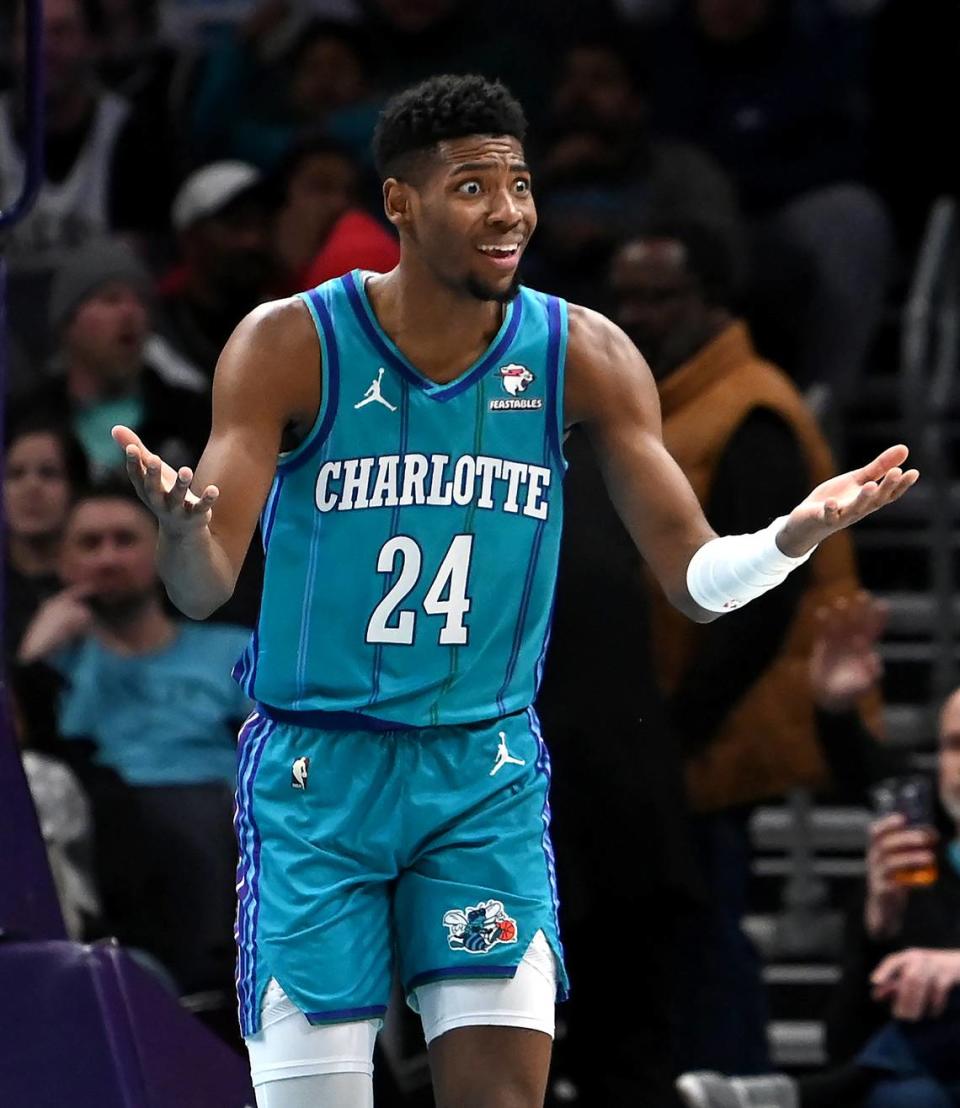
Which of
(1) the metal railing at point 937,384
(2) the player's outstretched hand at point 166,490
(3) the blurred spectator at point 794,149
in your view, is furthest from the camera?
(1) the metal railing at point 937,384

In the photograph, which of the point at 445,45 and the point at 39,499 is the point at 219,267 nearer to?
the point at 445,45

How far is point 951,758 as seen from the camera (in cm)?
557

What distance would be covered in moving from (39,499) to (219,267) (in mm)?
1513

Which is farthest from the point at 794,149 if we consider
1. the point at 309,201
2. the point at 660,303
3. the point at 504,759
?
the point at 504,759

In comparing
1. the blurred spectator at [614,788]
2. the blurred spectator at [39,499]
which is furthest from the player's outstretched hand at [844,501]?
the blurred spectator at [39,499]

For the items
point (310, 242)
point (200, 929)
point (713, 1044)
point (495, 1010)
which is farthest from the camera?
point (310, 242)

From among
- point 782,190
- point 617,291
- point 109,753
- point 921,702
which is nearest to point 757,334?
point 782,190

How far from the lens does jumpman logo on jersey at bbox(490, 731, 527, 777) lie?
392cm

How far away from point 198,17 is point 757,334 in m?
3.42

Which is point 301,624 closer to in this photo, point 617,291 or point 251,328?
point 251,328

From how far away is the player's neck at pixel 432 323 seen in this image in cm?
399

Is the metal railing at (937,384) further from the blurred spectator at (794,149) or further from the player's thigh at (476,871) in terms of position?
the player's thigh at (476,871)

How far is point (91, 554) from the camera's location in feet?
21.4

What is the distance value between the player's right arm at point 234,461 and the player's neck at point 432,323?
15cm
